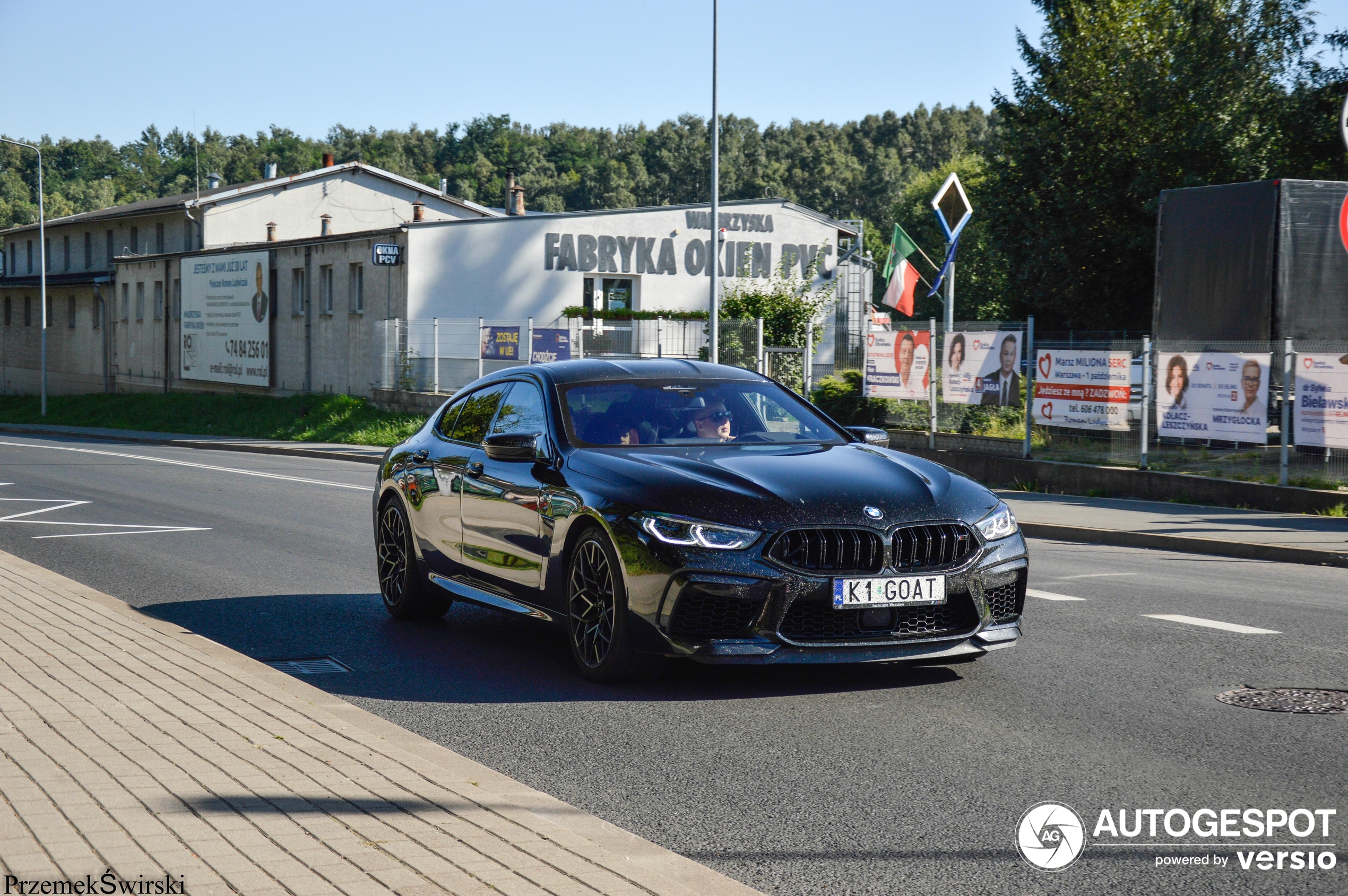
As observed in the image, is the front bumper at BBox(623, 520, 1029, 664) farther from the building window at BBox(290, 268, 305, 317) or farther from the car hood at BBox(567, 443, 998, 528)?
the building window at BBox(290, 268, 305, 317)

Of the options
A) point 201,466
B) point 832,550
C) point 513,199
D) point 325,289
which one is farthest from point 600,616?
point 513,199

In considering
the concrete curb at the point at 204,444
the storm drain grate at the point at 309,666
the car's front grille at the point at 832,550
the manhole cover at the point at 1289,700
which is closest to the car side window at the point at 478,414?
the storm drain grate at the point at 309,666

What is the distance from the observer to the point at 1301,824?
179 inches

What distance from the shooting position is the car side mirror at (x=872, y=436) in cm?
779

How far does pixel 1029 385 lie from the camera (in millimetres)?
19516

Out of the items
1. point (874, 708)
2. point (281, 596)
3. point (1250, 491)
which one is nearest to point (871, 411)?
point (1250, 491)

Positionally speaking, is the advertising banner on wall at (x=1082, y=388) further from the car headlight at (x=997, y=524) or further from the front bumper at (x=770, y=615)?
the front bumper at (x=770, y=615)

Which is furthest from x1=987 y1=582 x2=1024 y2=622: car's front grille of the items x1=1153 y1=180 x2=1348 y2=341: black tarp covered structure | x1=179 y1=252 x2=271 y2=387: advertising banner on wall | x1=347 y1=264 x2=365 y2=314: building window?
x1=179 y1=252 x2=271 y2=387: advertising banner on wall

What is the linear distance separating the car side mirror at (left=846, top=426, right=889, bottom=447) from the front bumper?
4.65ft

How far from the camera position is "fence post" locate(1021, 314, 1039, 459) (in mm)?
19453

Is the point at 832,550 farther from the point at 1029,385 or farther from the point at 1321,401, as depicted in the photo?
the point at 1029,385

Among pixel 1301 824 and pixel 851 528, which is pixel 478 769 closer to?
pixel 851 528

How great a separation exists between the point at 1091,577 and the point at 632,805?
23.5 ft

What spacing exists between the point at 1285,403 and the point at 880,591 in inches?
458
